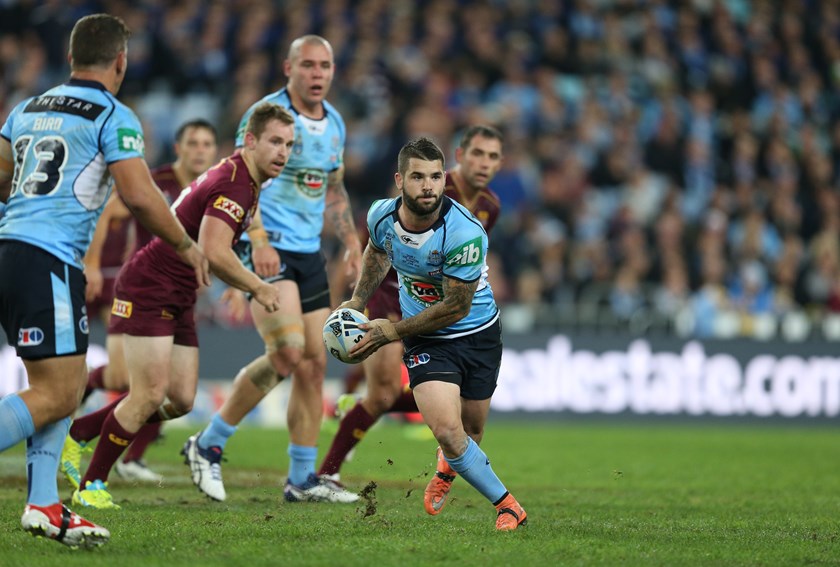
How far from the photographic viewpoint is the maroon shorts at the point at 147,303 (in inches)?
312

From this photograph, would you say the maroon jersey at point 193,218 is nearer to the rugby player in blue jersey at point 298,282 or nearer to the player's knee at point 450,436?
the rugby player in blue jersey at point 298,282

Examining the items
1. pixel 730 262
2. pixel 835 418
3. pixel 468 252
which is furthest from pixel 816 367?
pixel 468 252

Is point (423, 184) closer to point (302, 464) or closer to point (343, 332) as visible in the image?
point (343, 332)

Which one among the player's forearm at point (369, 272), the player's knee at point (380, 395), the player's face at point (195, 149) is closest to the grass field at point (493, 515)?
the player's knee at point (380, 395)

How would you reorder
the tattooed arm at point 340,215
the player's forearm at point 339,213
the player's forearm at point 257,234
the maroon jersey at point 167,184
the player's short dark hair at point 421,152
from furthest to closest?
the maroon jersey at point 167,184 < the player's forearm at point 339,213 < the tattooed arm at point 340,215 < the player's forearm at point 257,234 < the player's short dark hair at point 421,152

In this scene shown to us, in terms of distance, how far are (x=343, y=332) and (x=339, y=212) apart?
8.49 ft

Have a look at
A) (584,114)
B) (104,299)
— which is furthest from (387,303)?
(584,114)

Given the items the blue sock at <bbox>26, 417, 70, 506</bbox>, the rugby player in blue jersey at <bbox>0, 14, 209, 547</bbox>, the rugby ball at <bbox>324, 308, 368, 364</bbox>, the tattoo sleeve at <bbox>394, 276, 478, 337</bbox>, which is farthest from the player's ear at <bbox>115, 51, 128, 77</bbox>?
the tattoo sleeve at <bbox>394, 276, 478, 337</bbox>

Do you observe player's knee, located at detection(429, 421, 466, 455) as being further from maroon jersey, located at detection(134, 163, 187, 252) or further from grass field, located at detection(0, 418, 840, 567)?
maroon jersey, located at detection(134, 163, 187, 252)

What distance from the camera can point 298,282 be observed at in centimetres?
891

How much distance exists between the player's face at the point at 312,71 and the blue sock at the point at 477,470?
3.12 m

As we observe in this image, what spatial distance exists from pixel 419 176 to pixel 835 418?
38.6 ft

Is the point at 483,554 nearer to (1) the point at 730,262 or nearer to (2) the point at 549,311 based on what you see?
(2) the point at 549,311

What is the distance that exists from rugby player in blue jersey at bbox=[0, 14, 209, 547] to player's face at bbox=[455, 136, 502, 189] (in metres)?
3.68
